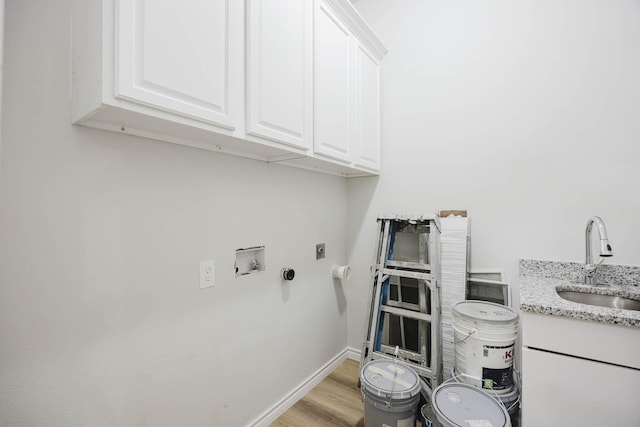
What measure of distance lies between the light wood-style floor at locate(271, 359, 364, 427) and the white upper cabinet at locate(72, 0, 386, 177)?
5.35ft

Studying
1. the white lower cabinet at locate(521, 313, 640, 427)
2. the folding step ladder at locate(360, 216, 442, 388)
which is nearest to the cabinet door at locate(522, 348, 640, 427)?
the white lower cabinet at locate(521, 313, 640, 427)

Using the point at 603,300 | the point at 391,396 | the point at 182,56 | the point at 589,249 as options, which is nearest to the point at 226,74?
the point at 182,56

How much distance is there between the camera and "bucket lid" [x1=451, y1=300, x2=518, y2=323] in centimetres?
143

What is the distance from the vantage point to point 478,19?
76.8 inches

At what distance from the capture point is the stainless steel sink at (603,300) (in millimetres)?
1380

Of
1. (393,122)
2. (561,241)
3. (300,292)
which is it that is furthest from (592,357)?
(393,122)

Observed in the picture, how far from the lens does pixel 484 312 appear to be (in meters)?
1.54

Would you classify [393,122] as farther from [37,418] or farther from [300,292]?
[37,418]

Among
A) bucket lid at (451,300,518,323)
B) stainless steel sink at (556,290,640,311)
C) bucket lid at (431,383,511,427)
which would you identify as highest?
stainless steel sink at (556,290,640,311)

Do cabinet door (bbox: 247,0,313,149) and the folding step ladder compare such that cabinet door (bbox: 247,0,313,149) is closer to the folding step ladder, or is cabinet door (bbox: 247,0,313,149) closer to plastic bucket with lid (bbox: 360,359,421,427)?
the folding step ladder

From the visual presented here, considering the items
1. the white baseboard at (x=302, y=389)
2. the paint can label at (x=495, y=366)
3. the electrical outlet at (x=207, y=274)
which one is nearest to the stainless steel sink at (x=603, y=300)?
the paint can label at (x=495, y=366)

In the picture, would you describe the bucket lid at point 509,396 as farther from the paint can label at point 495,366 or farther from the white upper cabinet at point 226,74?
the white upper cabinet at point 226,74

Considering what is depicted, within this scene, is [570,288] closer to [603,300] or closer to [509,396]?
[603,300]

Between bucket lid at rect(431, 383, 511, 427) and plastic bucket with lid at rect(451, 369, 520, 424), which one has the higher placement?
bucket lid at rect(431, 383, 511, 427)
